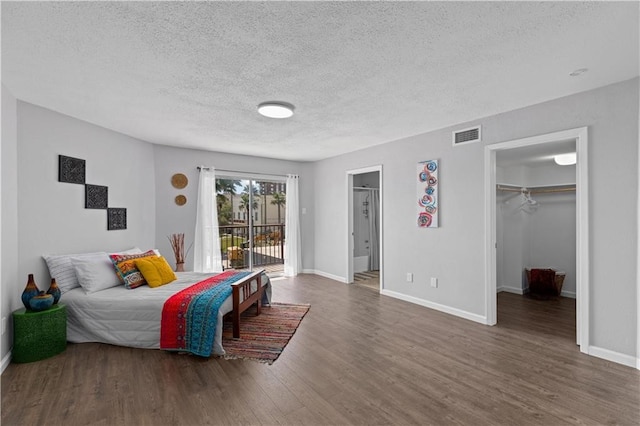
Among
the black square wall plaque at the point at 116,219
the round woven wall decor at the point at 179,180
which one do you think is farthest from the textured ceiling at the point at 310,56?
the round woven wall decor at the point at 179,180

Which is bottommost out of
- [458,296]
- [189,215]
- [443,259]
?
[458,296]

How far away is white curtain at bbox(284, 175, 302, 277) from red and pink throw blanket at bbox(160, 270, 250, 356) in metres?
3.31

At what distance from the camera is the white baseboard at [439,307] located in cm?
374

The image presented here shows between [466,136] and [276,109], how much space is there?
7.87 ft

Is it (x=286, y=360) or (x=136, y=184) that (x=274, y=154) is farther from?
(x=286, y=360)

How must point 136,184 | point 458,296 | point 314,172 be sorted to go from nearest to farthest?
point 458,296, point 136,184, point 314,172

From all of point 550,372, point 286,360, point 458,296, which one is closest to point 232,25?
point 286,360

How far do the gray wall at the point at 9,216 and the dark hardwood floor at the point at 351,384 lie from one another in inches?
21.5

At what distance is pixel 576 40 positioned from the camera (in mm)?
2018

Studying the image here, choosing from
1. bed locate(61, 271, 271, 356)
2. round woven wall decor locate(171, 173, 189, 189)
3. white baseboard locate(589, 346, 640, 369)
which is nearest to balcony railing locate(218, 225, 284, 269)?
round woven wall decor locate(171, 173, 189, 189)

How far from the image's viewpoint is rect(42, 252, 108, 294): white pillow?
323 cm

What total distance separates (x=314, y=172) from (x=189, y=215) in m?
2.69

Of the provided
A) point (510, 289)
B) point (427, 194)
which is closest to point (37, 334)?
point (427, 194)

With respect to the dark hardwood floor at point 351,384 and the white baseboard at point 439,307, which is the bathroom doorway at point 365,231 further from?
the dark hardwood floor at point 351,384
